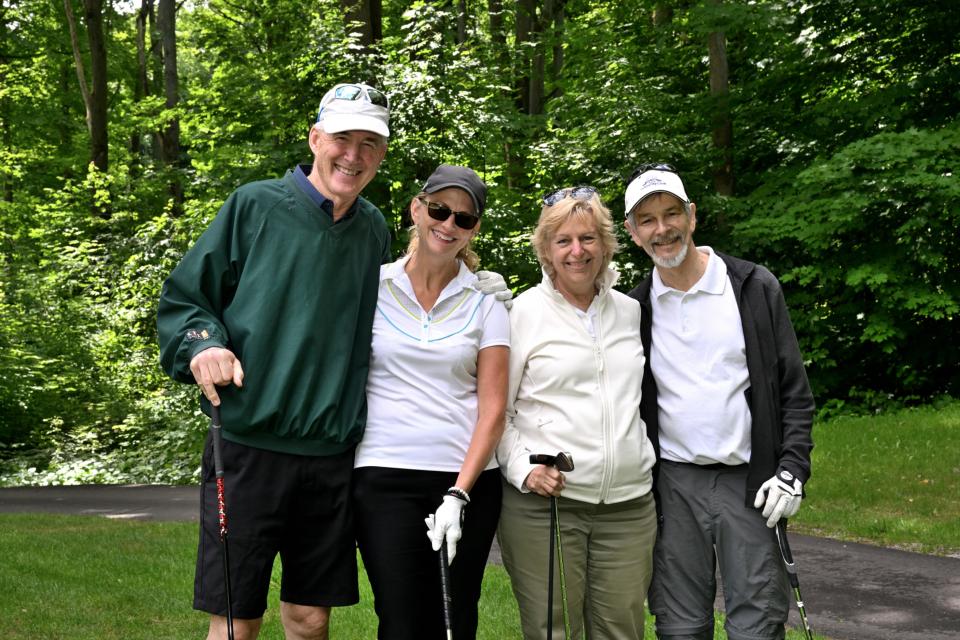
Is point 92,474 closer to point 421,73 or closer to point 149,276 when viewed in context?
point 149,276

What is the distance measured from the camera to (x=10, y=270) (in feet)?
60.7

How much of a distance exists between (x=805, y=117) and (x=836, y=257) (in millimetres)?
2046

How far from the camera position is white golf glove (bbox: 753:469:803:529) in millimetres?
3465

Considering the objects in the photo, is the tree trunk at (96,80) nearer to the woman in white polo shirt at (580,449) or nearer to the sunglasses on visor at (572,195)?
the sunglasses on visor at (572,195)

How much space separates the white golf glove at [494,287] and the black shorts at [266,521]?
2.37 ft

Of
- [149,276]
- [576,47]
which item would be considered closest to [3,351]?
[149,276]

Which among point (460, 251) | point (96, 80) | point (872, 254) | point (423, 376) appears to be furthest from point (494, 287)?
point (96, 80)

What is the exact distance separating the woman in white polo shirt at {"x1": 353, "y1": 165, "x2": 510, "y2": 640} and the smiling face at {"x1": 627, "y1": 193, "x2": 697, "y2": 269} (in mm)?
617

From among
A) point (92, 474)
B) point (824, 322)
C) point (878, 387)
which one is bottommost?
point (92, 474)

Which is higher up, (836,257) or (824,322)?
(836,257)

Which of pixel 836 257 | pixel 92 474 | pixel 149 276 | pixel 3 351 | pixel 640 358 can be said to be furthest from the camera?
pixel 3 351

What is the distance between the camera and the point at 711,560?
3.69m

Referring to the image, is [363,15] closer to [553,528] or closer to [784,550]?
[553,528]

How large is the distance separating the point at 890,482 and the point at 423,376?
25.1ft
